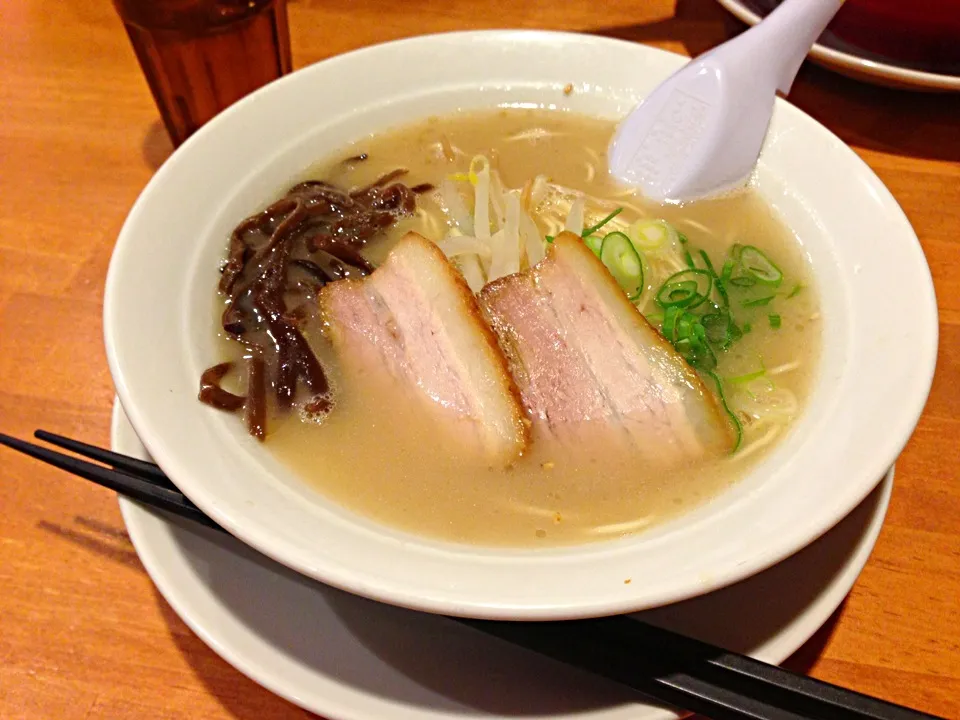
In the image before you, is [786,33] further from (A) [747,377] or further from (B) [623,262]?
(A) [747,377]

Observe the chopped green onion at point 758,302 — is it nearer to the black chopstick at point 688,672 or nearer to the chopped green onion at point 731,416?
the chopped green onion at point 731,416

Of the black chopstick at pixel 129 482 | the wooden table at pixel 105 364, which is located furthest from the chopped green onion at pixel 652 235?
the black chopstick at pixel 129 482

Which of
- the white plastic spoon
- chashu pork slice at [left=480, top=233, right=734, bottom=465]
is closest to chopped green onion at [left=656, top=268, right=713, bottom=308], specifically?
chashu pork slice at [left=480, top=233, right=734, bottom=465]

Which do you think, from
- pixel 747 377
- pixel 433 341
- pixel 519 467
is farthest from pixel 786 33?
pixel 519 467

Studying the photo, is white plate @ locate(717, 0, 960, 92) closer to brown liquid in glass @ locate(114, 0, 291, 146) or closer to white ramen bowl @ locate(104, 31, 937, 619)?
white ramen bowl @ locate(104, 31, 937, 619)

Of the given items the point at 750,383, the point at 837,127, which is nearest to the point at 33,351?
the point at 750,383

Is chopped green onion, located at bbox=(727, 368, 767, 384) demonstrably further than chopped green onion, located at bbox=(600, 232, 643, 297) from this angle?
No
